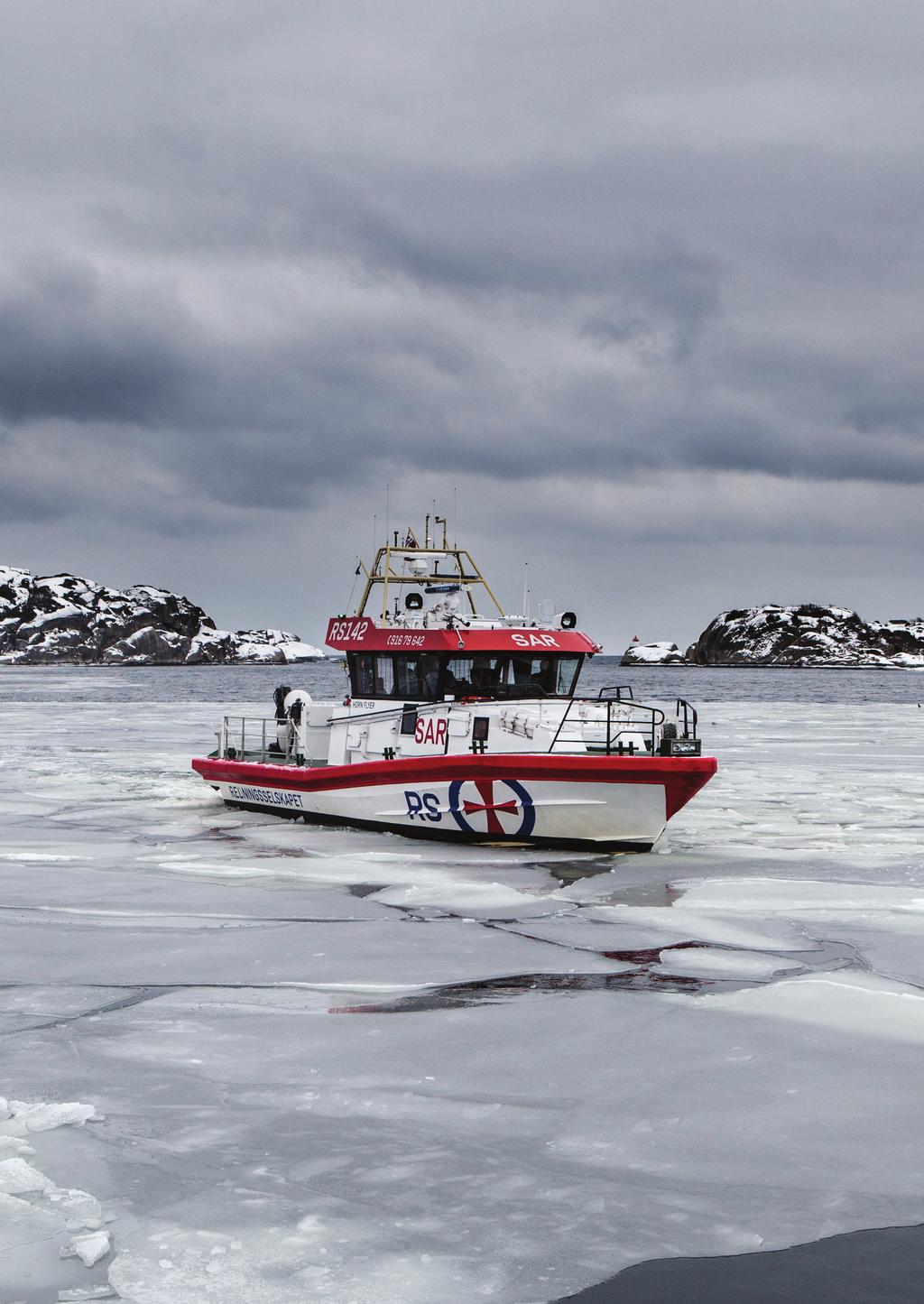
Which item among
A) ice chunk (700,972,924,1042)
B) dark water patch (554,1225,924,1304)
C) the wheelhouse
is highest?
the wheelhouse

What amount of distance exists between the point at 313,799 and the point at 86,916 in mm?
5825

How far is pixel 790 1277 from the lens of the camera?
12.1 ft

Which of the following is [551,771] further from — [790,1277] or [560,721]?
[790,1277]

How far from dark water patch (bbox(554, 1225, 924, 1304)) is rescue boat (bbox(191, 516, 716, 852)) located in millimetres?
8075

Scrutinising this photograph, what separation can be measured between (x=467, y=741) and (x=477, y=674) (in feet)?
3.03

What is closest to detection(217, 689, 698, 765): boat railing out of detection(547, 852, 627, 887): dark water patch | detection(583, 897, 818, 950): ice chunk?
detection(547, 852, 627, 887): dark water patch

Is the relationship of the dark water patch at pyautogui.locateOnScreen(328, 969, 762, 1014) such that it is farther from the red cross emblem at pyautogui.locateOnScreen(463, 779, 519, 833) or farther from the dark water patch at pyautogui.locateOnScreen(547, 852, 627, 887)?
the red cross emblem at pyautogui.locateOnScreen(463, 779, 519, 833)

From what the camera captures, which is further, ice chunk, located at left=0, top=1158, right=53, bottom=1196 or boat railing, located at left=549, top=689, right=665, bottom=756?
boat railing, located at left=549, top=689, right=665, bottom=756

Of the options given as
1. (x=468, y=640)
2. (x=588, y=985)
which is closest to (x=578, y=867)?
(x=468, y=640)

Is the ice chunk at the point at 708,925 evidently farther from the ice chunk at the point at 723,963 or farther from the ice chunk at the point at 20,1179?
the ice chunk at the point at 20,1179

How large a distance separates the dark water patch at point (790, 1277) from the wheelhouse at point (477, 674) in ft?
33.2

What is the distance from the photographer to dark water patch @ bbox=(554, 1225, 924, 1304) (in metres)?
3.57

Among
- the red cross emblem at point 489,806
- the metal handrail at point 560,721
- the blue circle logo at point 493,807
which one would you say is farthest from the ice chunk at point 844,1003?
the red cross emblem at point 489,806

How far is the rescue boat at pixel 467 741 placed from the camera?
480 inches
